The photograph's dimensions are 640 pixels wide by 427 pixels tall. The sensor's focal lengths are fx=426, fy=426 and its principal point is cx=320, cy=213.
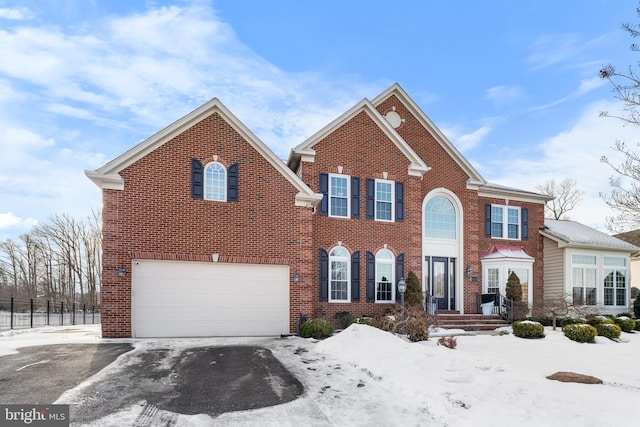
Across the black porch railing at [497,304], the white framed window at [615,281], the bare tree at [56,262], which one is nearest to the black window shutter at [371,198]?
the black porch railing at [497,304]

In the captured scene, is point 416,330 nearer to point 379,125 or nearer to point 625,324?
point 379,125

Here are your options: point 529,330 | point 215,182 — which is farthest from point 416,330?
point 215,182

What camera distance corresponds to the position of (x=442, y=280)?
1862cm

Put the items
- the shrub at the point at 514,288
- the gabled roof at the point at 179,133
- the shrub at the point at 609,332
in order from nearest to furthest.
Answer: the gabled roof at the point at 179,133, the shrub at the point at 609,332, the shrub at the point at 514,288

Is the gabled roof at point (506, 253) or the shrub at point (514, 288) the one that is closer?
the shrub at point (514, 288)

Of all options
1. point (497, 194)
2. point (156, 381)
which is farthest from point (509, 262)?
point (156, 381)

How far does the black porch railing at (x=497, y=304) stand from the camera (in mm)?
17688

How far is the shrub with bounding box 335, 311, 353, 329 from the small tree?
2375mm

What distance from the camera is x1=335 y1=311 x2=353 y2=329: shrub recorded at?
50.4 ft

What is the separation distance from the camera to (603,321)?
1595 centimetres

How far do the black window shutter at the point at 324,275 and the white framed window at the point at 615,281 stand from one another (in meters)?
14.7

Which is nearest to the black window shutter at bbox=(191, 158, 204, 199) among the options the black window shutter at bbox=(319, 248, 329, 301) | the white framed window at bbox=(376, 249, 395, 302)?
the black window shutter at bbox=(319, 248, 329, 301)

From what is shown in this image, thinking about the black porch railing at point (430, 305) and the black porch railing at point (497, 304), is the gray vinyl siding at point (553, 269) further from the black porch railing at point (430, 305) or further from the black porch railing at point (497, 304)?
the black porch railing at point (430, 305)

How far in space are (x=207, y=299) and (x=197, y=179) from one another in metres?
3.86
